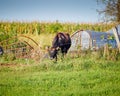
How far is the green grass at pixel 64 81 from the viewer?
8.13 metres

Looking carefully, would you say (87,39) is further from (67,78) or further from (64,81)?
(64,81)

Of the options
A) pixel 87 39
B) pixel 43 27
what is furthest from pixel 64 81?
pixel 43 27

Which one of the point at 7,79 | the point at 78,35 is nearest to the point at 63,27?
the point at 78,35

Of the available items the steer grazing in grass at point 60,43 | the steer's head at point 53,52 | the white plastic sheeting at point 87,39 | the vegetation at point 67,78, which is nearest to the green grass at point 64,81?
the vegetation at point 67,78

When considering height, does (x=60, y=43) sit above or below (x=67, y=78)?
above

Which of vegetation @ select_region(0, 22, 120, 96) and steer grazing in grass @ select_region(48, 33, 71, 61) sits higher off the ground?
steer grazing in grass @ select_region(48, 33, 71, 61)

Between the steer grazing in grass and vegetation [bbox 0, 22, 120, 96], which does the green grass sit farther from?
the steer grazing in grass

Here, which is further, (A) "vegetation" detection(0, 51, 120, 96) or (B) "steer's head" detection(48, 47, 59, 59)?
(B) "steer's head" detection(48, 47, 59, 59)

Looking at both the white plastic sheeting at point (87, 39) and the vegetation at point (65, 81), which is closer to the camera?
the vegetation at point (65, 81)

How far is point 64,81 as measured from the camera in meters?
9.43

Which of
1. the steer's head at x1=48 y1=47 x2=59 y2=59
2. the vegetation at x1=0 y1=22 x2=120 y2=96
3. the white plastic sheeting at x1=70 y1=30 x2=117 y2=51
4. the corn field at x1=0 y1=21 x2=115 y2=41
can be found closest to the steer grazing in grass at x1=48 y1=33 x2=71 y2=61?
the steer's head at x1=48 y1=47 x2=59 y2=59

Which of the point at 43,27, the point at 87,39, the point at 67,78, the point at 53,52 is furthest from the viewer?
the point at 43,27

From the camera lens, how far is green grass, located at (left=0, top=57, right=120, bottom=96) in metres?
8.13

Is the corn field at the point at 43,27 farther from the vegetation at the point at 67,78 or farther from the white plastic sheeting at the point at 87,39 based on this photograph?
the vegetation at the point at 67,78
